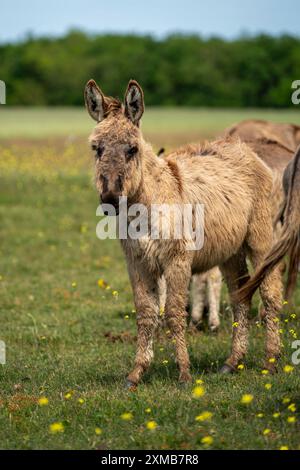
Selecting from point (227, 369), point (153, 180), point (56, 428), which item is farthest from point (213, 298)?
point (56, 428)

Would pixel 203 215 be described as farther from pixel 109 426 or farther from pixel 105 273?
pixel 105 273

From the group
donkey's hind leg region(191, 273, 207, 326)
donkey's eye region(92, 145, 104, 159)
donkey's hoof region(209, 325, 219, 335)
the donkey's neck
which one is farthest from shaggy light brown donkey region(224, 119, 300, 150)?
donkey's eye region(92, 145, 104, 159)

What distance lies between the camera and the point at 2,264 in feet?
45.3

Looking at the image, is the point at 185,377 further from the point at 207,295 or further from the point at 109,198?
the point at 207,295

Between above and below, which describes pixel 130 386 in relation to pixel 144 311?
below

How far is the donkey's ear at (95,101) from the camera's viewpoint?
6969mm

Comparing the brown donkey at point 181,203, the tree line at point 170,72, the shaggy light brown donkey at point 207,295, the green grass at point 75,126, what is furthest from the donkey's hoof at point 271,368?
the tree line at point 170,72

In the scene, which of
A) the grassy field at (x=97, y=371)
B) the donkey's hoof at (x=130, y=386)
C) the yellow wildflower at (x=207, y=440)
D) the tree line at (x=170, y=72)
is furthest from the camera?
the tree line at (x=170, y=72)

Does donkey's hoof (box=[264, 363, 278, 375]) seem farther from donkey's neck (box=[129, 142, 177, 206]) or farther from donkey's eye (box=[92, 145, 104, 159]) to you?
donkey's eye (box=[92, 145, 104, 159])

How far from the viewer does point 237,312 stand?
26.3 feet

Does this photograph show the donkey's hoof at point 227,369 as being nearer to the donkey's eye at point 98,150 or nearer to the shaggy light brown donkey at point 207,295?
the shaggy light brown donkey at point 207,295

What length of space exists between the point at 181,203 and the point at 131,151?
724mm

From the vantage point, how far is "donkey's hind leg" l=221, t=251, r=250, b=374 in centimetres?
773

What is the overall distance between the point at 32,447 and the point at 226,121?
37.0 meters
